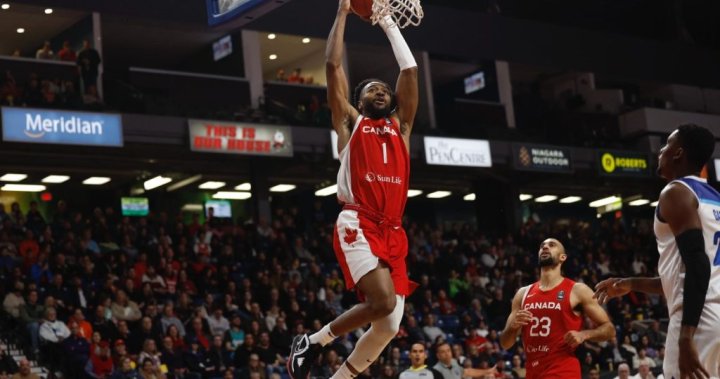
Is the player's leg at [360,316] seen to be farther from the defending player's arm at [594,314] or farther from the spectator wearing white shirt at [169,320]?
the spectator wearing white shirt at [169,320]

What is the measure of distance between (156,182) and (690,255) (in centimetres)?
2685

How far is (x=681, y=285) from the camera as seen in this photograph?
213 inches

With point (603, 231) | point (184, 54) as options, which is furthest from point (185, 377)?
point (603, 231)

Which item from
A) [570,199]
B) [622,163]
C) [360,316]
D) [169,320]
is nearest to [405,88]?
[360,316]

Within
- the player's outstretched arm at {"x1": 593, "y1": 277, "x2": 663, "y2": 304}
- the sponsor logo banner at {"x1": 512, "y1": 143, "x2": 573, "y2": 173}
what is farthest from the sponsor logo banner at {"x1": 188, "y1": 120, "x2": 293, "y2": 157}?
the player's outstretched arm at {"x1": 593, "y1": 277, "x2": 663, "y2": 304}

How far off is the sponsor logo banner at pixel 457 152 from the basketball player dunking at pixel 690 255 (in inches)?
877

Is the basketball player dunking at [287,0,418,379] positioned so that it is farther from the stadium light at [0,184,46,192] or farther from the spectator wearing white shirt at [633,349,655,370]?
the stadium light at [0,184,46,192]

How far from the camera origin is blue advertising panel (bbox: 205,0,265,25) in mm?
9391

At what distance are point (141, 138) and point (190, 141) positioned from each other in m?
1.16

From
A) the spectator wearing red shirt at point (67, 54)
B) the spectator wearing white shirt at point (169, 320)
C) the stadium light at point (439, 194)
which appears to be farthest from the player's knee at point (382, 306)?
the stadium light at point (439, 194)

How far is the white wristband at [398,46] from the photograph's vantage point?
7.66 meters

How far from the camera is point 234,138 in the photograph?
25.4 metres

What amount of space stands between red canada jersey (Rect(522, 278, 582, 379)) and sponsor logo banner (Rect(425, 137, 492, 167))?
18417 mm

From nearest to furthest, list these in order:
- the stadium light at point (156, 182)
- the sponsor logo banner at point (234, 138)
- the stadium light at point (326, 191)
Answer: the sponsor logo banner at point (234, 138)
the stadium light at point (156, 182)
the stadium light at point (326, 191)
